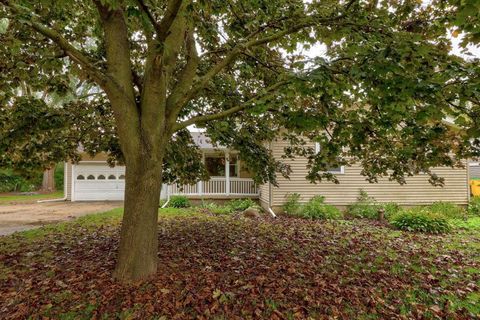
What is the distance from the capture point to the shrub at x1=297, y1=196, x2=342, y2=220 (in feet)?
36.9

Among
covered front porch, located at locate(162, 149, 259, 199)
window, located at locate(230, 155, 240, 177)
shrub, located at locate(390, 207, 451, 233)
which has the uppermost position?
window, located at locate(230, 155, 240, 177)

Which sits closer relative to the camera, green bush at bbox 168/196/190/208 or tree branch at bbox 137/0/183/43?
tree branch at bbox 137/0/183/43

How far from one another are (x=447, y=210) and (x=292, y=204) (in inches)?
236

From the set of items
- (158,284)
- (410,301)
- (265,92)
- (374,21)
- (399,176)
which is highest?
(374,21)

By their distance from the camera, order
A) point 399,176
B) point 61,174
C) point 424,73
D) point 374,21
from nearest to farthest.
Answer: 1. point 424,73
2. point 374,21
3. point 399,176
4. point 61,174

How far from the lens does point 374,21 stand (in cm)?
432

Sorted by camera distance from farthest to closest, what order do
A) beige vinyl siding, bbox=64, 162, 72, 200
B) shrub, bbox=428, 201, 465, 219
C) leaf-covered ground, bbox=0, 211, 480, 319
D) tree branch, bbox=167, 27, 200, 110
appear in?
beige vinyl siding, bbox=64, 162, 72, 200 < shrub, bbox=428, 201, 465, 219 < tree branch, bbox=167, 27, 200, 110 < leaf-covered ground, bbox=0, 211, 480, 319

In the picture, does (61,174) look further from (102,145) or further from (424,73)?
(424,73)

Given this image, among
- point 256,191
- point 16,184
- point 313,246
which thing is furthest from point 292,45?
point 16,184

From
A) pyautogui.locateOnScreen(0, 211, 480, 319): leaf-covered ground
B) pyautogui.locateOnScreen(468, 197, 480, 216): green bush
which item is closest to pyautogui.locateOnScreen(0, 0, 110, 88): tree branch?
A: pyautogui.locateOnScreen(0, 211, 480, 319): leaf-covered ground

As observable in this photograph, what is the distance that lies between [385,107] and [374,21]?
156 centimetres

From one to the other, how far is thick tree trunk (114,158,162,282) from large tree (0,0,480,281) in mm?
A: 16

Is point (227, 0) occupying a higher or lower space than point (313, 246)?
higher

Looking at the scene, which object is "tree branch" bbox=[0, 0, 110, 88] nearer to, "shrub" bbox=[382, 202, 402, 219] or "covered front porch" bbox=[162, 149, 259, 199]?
"shrub" bbox=[382, 202, 402, 219]
